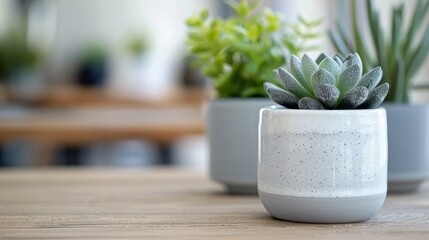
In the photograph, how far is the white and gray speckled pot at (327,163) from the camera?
729 millimetres

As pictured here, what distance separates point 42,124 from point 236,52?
1382 mm

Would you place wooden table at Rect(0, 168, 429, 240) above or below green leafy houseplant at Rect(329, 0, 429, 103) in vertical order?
below

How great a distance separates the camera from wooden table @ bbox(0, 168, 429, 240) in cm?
71

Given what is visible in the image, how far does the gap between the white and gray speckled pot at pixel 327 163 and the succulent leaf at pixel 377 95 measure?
1 centimetres

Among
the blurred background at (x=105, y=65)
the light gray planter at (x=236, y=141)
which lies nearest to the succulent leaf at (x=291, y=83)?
the light gray planter at (x=236, y=141)

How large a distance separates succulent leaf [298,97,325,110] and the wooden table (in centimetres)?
12

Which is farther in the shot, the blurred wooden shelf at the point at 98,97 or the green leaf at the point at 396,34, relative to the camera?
the blurred wooden shelf at the point at 98,97

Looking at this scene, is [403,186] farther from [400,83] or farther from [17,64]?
[17,64]

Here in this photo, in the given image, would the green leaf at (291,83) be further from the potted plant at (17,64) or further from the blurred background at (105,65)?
the potted plant at (17,64)

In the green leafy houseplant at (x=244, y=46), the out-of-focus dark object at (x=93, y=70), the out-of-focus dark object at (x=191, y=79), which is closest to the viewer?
the green leafy houseplant at (x=244, y=46)

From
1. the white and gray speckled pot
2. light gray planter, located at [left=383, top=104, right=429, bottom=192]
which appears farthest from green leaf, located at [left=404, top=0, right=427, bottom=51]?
the white and gray speckled pot

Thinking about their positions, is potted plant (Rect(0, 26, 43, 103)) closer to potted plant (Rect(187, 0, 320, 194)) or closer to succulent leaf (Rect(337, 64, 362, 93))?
potted plant (Rect(187, 0, 320, 194))

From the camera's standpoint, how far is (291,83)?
0.74 metres

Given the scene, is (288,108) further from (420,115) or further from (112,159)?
(112,159)
